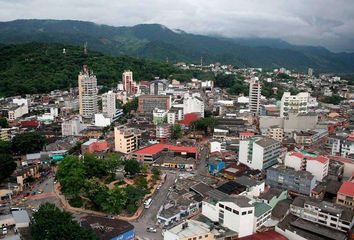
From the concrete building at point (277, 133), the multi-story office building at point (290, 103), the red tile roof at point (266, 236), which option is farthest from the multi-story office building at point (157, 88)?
the red tile roof at point (266, 236)

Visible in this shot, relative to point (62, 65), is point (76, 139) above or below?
below

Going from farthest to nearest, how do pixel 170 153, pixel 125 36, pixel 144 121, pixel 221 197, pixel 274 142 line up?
pixel 125 36 → pixel 144 121 → pixel 170 153 → pixel 274 142 → pixel 221 197

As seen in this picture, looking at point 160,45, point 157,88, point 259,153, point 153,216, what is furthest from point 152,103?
point 160,45

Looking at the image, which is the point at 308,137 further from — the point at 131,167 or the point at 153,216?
the point at 153,216

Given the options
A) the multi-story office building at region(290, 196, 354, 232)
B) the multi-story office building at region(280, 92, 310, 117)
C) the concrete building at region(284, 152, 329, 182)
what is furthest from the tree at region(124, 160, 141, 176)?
the multi-story office building at region(280, 92, 310, 117)

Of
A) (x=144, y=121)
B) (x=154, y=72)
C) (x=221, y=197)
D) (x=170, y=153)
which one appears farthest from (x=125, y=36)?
(x=221, y=197)

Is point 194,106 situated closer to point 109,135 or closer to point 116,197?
point 109,135
